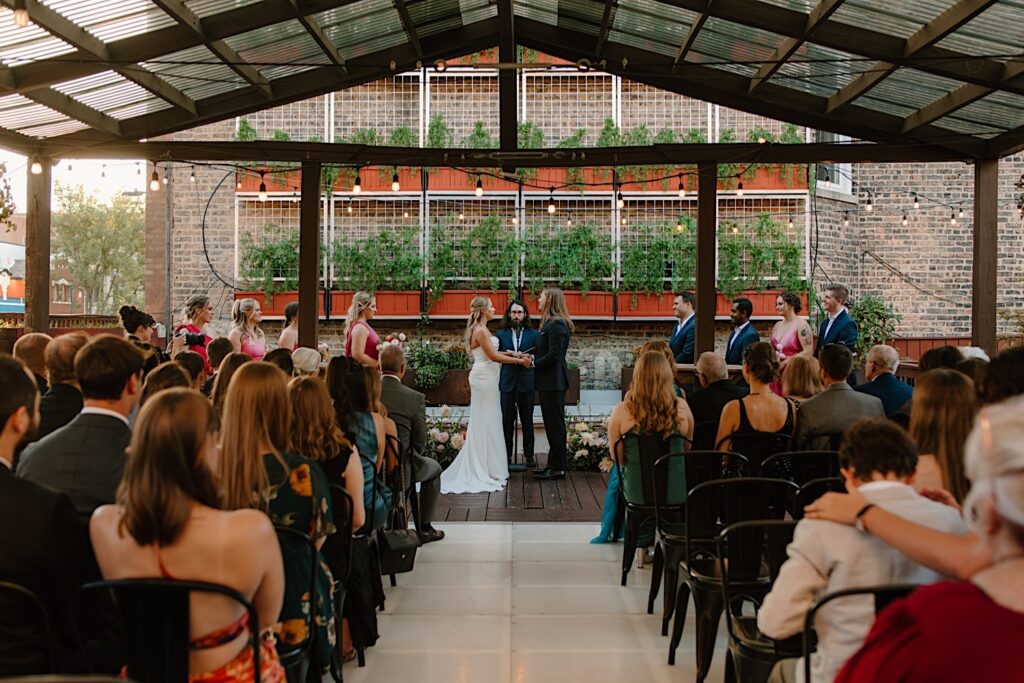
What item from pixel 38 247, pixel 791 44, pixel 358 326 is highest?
pixel 791 44

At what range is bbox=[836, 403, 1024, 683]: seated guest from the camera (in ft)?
4.33

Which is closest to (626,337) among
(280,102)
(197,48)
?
(280,102)

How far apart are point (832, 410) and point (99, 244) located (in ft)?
104

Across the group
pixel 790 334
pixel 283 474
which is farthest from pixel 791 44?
pixel 283 474

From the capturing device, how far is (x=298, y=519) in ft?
9.53

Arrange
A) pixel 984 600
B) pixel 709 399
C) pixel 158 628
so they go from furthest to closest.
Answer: pixel 709 399 < pixel 158 628 < pixel 984 600

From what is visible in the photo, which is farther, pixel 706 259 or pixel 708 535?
pixel 706 259

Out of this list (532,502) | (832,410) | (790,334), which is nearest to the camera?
(832,410)

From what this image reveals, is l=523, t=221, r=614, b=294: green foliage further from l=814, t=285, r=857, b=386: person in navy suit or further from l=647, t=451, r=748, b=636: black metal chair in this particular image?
l=647, t=451, r=748, b=636: black metal chair

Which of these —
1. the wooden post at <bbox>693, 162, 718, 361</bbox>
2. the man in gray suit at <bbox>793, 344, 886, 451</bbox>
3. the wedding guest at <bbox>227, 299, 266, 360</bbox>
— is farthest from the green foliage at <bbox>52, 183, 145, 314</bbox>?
the man in gray suit at <bbox>793, 344, 886, 451</bbox>

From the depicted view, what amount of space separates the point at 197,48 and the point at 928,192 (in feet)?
45.9

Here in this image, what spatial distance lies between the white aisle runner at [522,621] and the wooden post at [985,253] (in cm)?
474

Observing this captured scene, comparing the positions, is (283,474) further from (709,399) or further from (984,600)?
(709,399)

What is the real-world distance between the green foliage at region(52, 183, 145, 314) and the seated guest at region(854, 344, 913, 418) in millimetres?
30910
